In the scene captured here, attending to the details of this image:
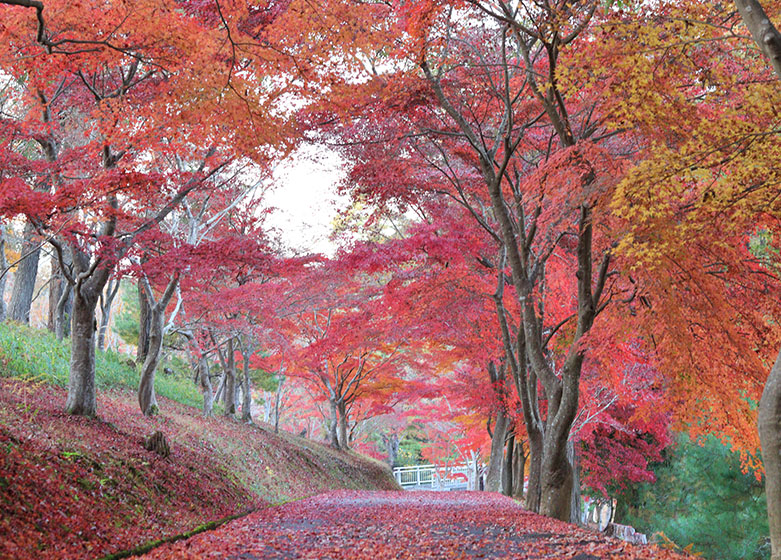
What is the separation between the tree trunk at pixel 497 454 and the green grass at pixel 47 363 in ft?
29.4

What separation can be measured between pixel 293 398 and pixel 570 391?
23.3 m

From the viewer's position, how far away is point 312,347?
17.2 meters

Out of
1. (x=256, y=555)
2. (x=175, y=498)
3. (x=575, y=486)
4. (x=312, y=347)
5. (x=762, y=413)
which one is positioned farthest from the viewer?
(x=312, y=347)

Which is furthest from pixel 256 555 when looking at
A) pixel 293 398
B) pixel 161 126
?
pixel 293 398

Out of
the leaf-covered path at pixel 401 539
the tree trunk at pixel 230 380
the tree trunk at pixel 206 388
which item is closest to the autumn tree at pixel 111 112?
the leaf-covered path at pixel 401 539

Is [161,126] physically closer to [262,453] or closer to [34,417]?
[34,417]

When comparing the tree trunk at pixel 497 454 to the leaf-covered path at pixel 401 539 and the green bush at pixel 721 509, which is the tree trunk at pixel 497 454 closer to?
the green bush at pixel 721 509

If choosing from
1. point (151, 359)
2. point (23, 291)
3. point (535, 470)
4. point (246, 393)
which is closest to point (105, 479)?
point (151, 359)

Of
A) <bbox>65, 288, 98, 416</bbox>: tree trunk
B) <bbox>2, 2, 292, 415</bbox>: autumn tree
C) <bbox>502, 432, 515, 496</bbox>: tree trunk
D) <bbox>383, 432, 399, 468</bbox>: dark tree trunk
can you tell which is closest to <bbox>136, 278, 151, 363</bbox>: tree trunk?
<bbox>2, 2, 292, 415</bbox>: autumn tree

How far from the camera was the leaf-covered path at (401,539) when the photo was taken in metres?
5.14

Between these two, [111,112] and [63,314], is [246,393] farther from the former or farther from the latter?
[111,112]

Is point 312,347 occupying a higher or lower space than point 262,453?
higher

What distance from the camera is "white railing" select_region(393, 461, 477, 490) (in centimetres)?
3278

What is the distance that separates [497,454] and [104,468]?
1257cm
